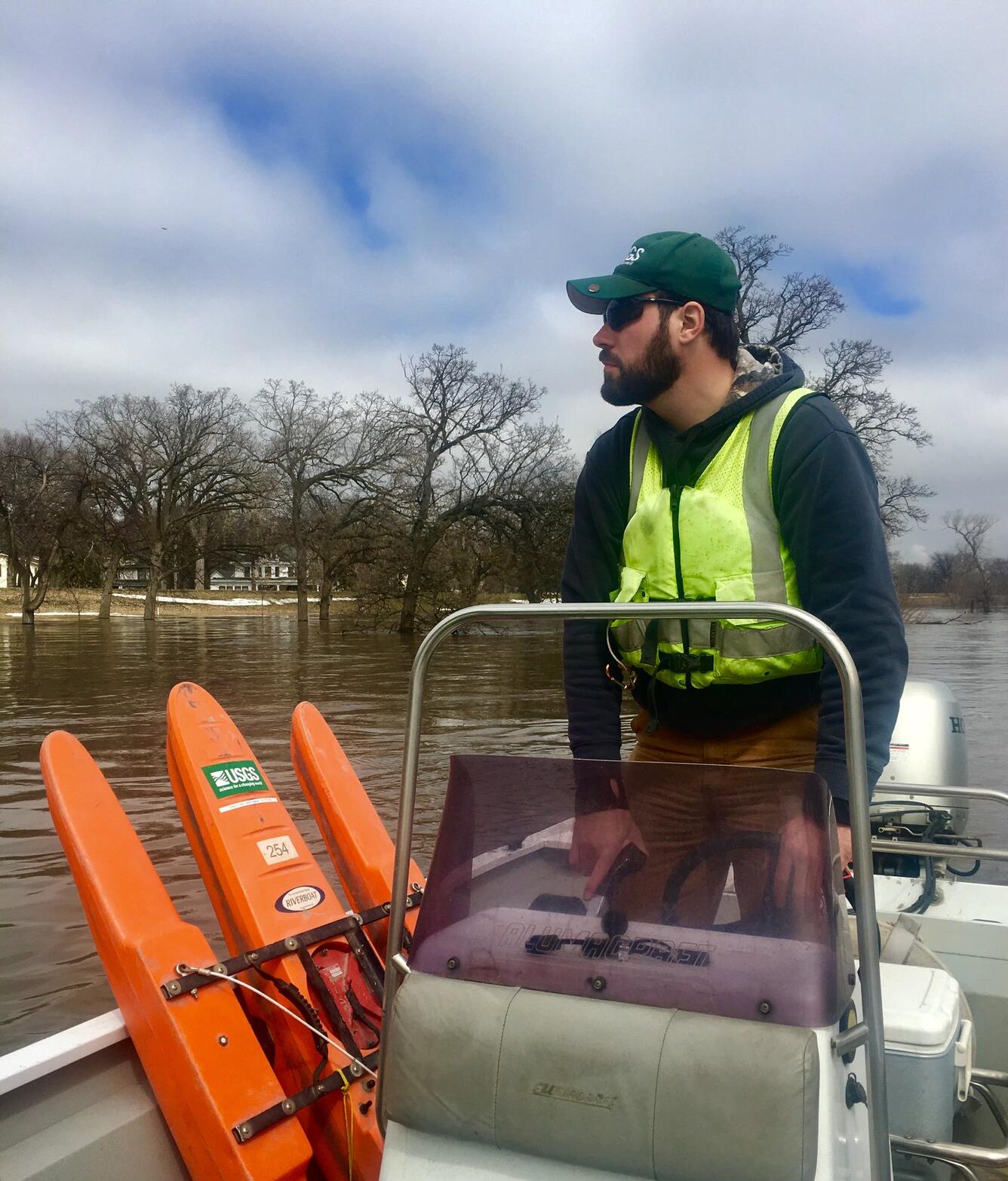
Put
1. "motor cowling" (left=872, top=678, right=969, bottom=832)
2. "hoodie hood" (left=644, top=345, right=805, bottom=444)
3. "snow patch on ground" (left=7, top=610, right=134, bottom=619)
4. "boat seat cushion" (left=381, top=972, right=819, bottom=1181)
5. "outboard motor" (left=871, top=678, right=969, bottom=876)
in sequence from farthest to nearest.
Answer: "snow patch on ground" (left=7, top=610, right=134, bottom=619), "motor cowling" (left=872, top=678, right=969, bottom=832), "outboard motor" (left=871, top=678, right=969, bottom=876), "hoodie hood" (left=644, top=345, right=805, bottom=444), "boat seat cushion" (left=381, top=972, right=819, bottom=1181)

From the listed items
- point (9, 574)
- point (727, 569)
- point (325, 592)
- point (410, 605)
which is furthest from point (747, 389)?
point (9, 574)

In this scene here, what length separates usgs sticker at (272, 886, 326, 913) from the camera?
298 centimetres

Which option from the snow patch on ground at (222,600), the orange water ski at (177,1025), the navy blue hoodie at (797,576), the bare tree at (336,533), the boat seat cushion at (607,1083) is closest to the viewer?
the boat seat cushion at (607,1083)

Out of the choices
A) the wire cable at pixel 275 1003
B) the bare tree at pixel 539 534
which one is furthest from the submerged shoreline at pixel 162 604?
the wire cable at pixel 275 1003

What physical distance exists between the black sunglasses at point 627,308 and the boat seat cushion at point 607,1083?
4.63ft

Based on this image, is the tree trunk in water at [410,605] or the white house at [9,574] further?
the white house at [9,574]

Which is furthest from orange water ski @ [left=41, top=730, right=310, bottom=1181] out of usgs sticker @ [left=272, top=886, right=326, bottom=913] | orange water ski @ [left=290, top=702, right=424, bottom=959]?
orange water ski @ [left=290, top=702, right=424, bottom=959]

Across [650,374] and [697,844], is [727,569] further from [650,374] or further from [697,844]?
[697,844]

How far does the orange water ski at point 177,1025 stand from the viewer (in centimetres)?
242

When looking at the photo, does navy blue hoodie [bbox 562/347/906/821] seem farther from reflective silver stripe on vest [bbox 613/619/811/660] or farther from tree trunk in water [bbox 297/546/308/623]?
tree trunk in water [bbox 297/546/308/623]

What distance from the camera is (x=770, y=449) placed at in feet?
7.27

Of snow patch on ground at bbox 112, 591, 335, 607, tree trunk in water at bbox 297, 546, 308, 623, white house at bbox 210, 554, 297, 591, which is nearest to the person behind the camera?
tree trunk in water at bbox 297, 546, 308, 623

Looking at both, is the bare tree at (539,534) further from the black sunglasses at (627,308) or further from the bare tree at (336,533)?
the black sunglasses at (627,308)

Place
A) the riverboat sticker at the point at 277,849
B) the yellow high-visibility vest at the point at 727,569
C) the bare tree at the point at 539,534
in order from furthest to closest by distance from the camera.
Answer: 1. the bare tree at the point at 539,534
2. the riverboat sticker at the point at 277,849
3. the yellow high-visibility vest at the point at 727,569
